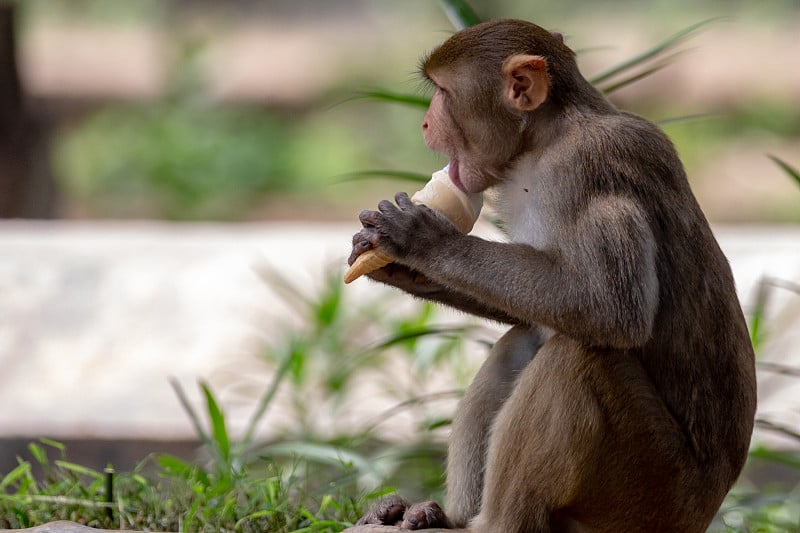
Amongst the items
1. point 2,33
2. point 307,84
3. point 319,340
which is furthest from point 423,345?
point 307,84

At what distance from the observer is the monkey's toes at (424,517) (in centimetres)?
372

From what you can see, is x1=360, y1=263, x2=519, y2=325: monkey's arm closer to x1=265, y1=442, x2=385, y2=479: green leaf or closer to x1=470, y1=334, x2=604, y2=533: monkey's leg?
x1=470, y1=334, x2=604, y2=533: monkey's leg

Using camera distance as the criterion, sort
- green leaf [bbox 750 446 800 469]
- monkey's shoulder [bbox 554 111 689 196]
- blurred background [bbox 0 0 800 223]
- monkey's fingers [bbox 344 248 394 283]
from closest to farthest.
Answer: monkey's shoulder [bbox 554 111 689 196], monkey's fingers [bbox 344 248 394 283], green leaf [bbox 750 446 800 469], blurred background [bbox 0 0 800 223]

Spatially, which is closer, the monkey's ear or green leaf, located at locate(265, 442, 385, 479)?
the monkey's ear

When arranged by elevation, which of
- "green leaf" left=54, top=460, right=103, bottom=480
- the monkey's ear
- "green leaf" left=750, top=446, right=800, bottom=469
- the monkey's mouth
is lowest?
"green leaf" left=750, top=446, right=800, bottom=469

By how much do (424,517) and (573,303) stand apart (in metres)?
0.90

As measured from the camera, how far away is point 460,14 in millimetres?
4688

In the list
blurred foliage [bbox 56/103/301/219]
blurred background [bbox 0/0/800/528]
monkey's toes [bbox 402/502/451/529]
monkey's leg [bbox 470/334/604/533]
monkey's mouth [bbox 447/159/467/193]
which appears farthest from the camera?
blurred foliage [bbox 56/103/301/219]

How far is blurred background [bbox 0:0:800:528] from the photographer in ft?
22.3

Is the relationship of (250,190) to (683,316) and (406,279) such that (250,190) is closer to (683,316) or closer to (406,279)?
(406,279)

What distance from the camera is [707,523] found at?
357cm

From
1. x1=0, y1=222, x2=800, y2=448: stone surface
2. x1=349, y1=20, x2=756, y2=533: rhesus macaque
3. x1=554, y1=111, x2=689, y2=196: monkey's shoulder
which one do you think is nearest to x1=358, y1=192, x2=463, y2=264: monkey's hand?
x1=349, y1=20, x2=756, y2=533: rhesus macaque

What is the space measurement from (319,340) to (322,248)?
1959 millimetres

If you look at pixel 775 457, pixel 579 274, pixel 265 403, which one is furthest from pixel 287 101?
pixel 579 274
